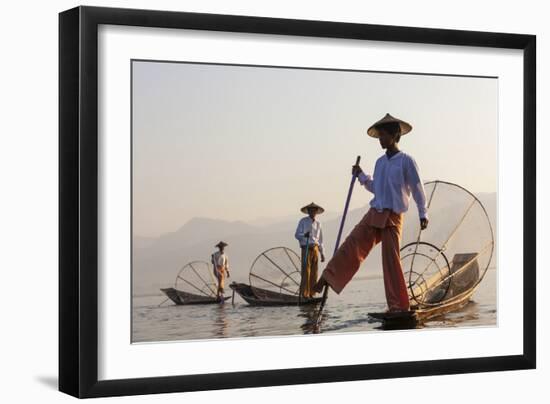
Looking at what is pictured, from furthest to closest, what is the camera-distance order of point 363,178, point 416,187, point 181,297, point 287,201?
point 416,187 → point 363,178 → point 287,201 → point 181,297

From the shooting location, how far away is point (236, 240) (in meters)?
6.08

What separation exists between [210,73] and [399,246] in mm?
1426

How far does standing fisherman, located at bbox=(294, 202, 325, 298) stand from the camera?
6.23 meters

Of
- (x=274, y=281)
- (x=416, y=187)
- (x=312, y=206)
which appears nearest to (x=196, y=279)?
(x=274, y=281)

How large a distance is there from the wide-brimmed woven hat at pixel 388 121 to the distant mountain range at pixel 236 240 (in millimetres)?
406

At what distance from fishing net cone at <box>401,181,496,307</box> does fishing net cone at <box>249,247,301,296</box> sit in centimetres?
66

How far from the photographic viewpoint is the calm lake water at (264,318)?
233 inches

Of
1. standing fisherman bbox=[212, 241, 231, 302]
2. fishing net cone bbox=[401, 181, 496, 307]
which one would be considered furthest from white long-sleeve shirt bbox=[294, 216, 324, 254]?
fishing net cone bbox=[401, 181, 496, 307]

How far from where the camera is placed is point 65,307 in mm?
5738

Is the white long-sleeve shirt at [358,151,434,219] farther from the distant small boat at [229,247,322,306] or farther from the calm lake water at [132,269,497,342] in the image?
the distant small boat at [229,247,322,306]

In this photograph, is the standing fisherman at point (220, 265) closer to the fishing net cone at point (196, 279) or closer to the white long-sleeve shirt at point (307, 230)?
the fishing net cone at point (196, 279)

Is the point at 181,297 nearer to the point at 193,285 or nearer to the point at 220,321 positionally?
the point at 193,285

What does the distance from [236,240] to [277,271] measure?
0.28 metres

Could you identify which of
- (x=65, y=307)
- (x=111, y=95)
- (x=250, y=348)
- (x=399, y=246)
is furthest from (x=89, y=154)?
(x=399, y=246)
